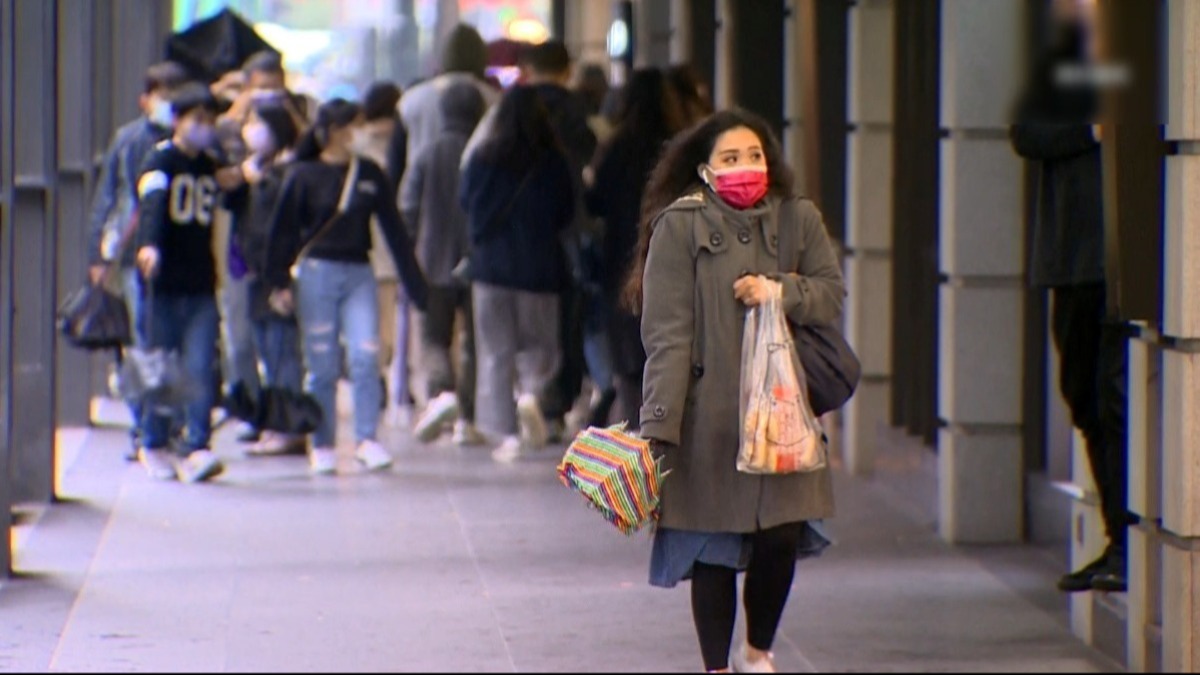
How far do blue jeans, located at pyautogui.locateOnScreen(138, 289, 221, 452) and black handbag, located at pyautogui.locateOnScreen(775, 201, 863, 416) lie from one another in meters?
7.29

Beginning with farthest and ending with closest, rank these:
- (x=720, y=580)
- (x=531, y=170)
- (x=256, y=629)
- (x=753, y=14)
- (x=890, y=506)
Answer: (x=753, y=14) < (x=890, y=506) < (x=531, y=170) < (x=256, y=629) < (x=720, y=580)

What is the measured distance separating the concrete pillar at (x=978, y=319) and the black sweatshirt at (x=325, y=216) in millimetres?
3271

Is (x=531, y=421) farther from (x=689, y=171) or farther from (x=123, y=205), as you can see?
(x=689, y=171)

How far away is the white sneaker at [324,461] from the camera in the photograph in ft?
40.3

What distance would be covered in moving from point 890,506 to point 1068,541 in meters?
1.36

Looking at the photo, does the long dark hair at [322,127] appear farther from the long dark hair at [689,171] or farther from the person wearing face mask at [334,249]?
the long dark hair at [689,171]

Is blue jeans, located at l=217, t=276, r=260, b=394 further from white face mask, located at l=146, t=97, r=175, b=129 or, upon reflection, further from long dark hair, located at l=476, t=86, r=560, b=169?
long dark hair, located at l=476, t=86, r=560, b=169

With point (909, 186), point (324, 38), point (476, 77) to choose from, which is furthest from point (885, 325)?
point (324, 38)

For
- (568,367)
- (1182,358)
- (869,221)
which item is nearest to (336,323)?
(568,367)

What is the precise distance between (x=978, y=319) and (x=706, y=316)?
605 centimetres

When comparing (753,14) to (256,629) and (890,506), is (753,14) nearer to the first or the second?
(890,506)

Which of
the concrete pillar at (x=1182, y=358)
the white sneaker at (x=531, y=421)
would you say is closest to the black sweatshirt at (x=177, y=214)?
the white sneaker at (x=531, y=421)

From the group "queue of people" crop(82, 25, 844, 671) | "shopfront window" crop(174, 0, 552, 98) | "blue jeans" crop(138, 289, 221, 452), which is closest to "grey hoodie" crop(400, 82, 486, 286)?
"queue of people" crop(82, 25, 844, 671)

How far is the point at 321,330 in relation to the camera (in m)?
12.0
